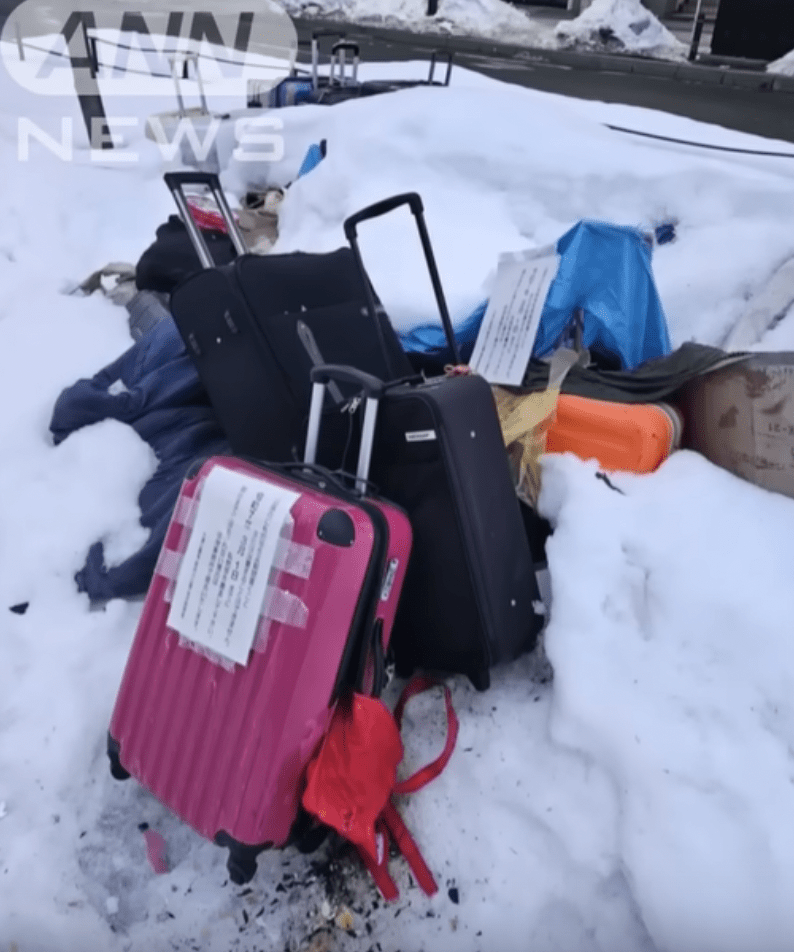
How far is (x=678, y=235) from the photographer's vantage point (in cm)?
299

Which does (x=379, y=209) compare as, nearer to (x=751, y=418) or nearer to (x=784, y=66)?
(x=751, y=418)

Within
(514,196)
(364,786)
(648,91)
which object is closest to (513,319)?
(364,786)

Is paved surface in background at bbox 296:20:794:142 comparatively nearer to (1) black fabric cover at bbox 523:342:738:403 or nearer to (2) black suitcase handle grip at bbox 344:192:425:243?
(1) black fabric cover at bbox 523:342:738:403

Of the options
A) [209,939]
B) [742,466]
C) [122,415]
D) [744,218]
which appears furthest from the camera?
[744,218]

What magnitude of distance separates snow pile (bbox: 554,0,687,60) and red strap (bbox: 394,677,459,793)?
1361cm

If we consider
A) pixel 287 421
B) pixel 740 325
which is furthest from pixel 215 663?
pixel 740 325

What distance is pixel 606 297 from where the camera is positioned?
2029 millimetres

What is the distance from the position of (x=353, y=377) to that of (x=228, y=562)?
0.36 meters

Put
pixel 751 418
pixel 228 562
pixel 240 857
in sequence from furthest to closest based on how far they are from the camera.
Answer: pixel 751 418 → pixel 228 562 → pixel 240 857

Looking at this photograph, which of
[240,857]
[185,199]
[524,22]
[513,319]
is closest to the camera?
[240,857]

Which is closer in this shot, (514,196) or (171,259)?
(171,259)

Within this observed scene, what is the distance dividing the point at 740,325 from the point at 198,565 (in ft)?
5.95

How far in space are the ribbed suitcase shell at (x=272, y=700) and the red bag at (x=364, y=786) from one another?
4cm

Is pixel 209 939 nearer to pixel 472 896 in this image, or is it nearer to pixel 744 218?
pixel 472 896
